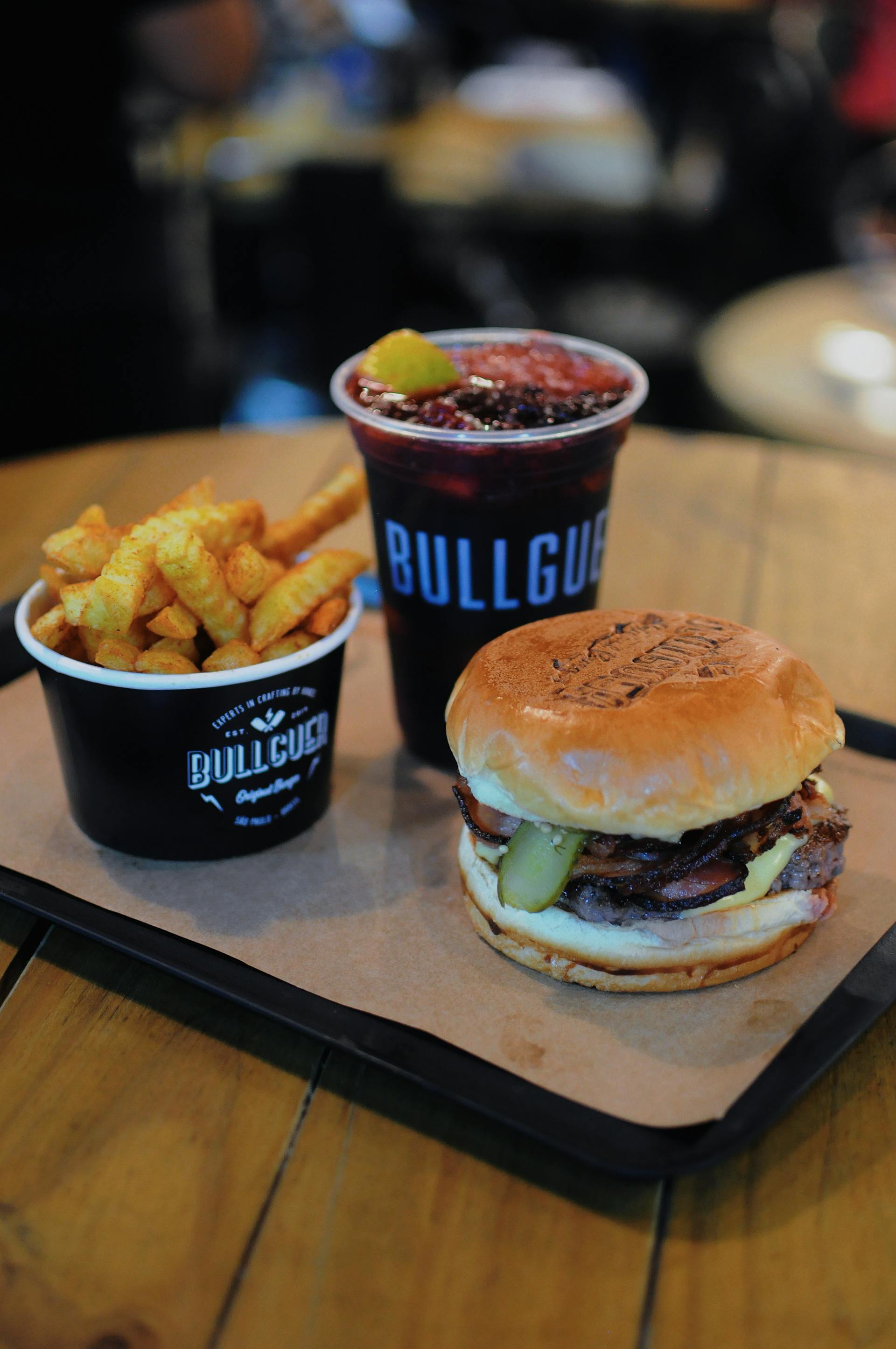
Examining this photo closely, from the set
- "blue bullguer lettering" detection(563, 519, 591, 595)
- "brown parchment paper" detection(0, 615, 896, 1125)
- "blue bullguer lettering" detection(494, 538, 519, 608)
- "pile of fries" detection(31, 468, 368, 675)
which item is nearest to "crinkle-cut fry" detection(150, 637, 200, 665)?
"pile of fries" detection(31, 468, 368, 675)

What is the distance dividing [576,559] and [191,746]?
0.59 metres

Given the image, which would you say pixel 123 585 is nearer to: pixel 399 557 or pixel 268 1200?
pixel 399 557

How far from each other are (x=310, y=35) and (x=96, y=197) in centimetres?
419

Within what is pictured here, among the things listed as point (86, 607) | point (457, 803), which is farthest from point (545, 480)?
point (86, 607)

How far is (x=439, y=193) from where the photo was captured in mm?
6328

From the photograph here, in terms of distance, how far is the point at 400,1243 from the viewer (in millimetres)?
969

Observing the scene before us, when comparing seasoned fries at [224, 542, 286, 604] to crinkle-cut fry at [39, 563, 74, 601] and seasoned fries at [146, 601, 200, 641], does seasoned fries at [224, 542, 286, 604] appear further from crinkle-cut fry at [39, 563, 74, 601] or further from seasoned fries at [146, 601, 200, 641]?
crinkle-cut fry at [39, 563, 74, 601]

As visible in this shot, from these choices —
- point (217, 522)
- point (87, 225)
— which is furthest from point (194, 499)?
point (87, 225)

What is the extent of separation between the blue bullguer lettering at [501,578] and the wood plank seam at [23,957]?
711mm

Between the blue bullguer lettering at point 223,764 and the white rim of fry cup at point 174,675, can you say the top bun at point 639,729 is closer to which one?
the white rim of fry cup at point 174,675

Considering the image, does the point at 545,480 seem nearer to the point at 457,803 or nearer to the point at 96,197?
the point at 457,803

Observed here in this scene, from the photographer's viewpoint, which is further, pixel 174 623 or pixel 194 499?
pixel 194 499

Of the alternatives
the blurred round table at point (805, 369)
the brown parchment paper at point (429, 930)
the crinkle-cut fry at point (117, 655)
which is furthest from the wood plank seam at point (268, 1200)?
the blurred round table at point (805, 369)

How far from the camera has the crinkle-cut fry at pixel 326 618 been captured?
1438 millimetres
